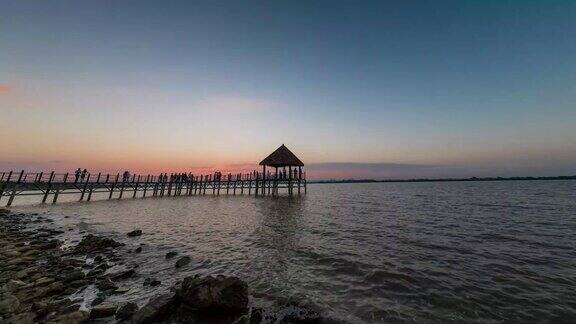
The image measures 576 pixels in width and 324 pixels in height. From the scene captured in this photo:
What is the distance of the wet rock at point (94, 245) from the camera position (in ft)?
37.3

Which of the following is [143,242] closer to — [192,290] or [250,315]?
[192,290]

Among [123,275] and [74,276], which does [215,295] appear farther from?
[74,276]

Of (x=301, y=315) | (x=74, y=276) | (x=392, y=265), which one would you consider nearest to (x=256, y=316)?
(x=301, y=315)

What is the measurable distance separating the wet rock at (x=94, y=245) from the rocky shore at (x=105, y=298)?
5.40ft

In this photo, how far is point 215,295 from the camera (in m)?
5.93

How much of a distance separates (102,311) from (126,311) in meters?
0.50

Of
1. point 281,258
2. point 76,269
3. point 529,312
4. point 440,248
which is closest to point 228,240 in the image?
point 281,258

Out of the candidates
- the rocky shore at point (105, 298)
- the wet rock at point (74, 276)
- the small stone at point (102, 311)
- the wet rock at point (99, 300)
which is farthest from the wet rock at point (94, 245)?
the small stone at point (102, 311)

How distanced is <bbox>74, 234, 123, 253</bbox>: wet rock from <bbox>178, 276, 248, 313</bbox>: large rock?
25.5 feet

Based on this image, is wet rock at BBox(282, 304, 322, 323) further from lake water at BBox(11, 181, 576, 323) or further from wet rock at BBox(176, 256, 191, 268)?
wet rock at BBox(176, 256, 191, 268)

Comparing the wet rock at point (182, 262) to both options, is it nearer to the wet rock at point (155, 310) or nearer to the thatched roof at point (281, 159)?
the wet rock at point (155, 310)

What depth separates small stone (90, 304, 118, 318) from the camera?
231 inches

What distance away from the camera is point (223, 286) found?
6.12 m

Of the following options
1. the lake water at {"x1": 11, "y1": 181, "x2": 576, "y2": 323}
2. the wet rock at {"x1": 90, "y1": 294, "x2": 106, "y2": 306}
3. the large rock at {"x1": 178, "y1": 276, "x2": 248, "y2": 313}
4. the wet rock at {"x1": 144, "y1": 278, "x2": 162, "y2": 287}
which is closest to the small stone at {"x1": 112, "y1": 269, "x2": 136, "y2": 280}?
the lake water at {"x1": 11, "y1": 181, "x2": 576, "y2": 323}
